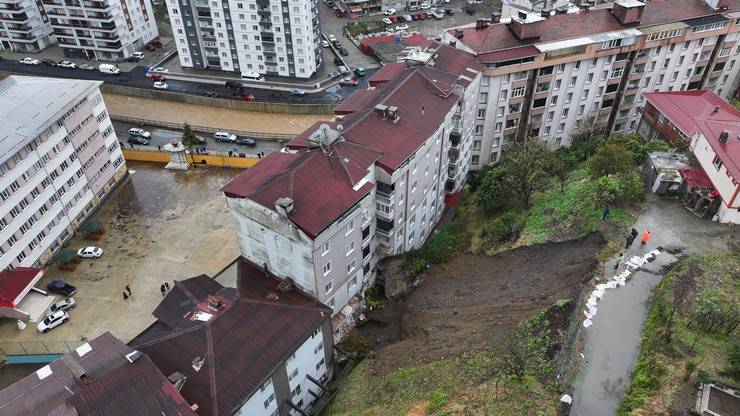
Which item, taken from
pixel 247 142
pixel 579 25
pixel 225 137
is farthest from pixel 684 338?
pixel 225 137

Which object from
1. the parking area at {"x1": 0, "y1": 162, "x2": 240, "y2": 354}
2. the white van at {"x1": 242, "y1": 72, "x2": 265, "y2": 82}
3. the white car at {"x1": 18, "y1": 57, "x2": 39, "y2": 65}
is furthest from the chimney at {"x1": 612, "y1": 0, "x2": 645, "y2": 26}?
the white car at {"x1": 18, "y1": 57, "x2": 39, "y2": 65}

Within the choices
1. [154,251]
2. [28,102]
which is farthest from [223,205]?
[28,102]

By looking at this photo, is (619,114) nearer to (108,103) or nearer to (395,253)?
(395,253)

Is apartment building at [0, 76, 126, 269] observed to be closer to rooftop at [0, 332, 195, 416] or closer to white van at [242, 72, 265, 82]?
rooftop at [0, 332, 195, 416]

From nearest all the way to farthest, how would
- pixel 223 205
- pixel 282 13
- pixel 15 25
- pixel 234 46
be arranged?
pixel 223 205
pixel 282 13
pixel 234 46
pixel 15 25

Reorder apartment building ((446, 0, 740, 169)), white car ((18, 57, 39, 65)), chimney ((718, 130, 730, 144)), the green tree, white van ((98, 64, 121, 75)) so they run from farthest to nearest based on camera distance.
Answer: white car ((18, 57, 39, 65)) → white van ((98, 64, 121, 75)) → apartment building ((446, 0, 740, 169)) → the green tree → chimney ((718, 130, 730, 144))

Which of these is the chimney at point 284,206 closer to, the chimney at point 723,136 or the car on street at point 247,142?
the chimney at point 723,136
